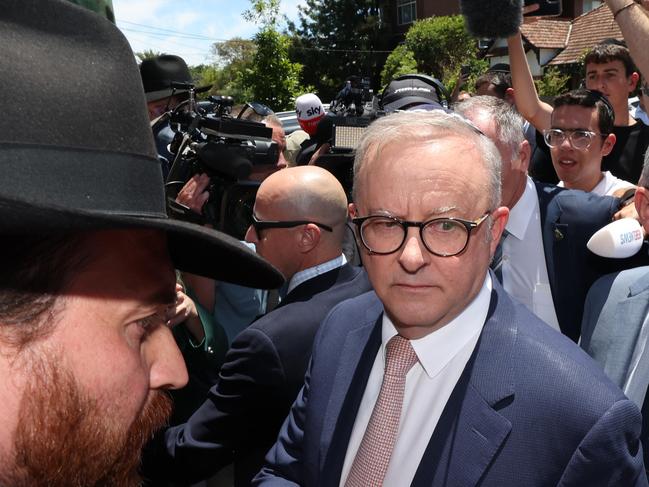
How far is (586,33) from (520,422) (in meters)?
28.2

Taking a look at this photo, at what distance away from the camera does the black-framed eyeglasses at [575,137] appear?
325 centimetres

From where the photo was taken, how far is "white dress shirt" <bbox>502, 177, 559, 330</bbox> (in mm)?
2648

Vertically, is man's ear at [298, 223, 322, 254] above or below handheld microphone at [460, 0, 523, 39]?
below

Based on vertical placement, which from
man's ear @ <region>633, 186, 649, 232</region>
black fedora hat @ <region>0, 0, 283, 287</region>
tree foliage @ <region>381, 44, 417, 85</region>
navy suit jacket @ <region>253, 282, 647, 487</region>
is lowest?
navy suit jacket @ <region>253, 282, 647, 487</region>

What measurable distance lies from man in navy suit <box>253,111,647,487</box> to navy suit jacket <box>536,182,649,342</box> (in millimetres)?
985

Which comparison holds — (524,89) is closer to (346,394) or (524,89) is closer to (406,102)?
(406,102)

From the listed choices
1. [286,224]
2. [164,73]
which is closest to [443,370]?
[286,224]

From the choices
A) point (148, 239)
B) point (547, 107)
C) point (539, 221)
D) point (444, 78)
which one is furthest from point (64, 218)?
point (444, 78)

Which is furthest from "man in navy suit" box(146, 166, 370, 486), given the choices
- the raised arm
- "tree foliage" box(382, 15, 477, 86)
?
"tree foliage" box(382, 15, 477, 86)

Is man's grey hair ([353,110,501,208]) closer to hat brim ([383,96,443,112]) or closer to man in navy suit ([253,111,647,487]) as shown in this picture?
man in navy suit ([253,111,647,487])

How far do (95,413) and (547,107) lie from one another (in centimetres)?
357

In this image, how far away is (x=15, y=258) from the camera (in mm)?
756

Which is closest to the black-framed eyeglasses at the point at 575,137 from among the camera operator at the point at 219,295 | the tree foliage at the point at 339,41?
the camera operator at the point at 219,295

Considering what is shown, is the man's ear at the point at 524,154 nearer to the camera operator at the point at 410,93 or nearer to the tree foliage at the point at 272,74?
the camera operator at the point at 410,93
